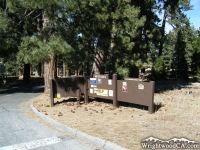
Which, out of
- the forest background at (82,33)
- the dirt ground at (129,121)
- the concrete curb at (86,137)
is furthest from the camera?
the forest background at (82,33)

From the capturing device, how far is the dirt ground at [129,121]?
5.22m

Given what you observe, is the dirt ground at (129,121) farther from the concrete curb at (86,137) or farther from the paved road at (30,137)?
the paved road at (30,137)

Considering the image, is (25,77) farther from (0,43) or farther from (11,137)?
(11,137)

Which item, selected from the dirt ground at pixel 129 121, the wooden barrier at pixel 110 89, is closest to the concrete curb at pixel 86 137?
the dirt ground at pixel 129 121

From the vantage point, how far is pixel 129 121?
22.1 ft

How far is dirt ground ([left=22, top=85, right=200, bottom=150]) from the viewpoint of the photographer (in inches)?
206

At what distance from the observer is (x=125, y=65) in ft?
34.7

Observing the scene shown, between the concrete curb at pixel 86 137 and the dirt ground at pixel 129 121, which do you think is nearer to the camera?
the concrete curb at pixel 86 137

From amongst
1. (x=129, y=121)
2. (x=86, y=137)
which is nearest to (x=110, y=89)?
(x=129, y=121)

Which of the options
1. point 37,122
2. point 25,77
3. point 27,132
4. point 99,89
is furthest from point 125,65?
point 25,77

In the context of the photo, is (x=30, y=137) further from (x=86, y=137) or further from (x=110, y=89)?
(x=110, y=89)

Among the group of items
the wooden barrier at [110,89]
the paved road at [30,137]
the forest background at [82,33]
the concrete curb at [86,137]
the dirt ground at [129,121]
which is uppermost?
the forest background at [82,33]

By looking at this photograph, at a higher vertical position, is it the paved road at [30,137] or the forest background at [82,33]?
the forest background at [82,33]

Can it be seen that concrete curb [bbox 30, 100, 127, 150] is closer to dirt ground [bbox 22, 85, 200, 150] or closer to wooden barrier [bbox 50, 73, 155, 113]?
dirt ground [bbox 22, 85, 200, 150]
